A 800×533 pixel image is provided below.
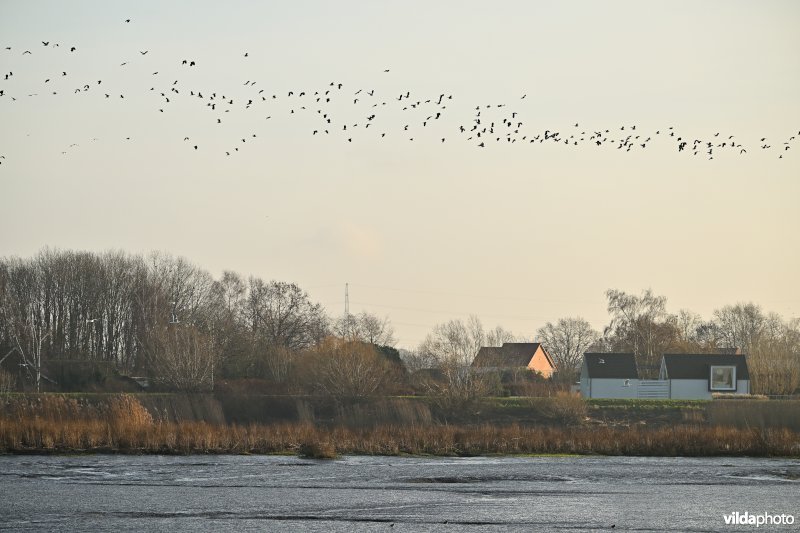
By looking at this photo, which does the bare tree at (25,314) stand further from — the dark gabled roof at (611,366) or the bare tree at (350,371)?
the dark gabled roof at (611,366)

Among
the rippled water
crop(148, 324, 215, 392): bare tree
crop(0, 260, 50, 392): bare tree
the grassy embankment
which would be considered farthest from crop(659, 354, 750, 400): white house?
crop(0, 260, 50, 392): bare tree

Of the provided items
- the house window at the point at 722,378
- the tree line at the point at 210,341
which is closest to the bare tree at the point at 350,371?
the tree line at the point at 210,341

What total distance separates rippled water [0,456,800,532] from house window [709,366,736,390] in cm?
4202

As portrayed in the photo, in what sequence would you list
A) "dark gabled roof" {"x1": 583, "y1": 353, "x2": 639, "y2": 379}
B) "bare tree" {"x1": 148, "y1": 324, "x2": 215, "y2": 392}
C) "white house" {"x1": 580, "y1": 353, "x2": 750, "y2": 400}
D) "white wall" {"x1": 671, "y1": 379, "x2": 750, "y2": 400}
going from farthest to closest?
"dark gabled roof" {"x1": 583, "y1": 353, "x2": 639, "y2": 379}
"white house" {"x1": 580, "y1": 353, "x2": 750, "y2": 400}
"white wall" {"x1": 671, "y1": 379, "x2": 750, "y2": 400}
"bare tree" {"x1": 148, "y1": 324, "x2": 215, "y2": 392}

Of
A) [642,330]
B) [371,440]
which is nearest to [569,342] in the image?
[642,330]

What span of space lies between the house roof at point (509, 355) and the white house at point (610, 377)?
23.2 feet

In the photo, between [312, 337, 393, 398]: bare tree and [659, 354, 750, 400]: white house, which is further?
[659, 354, 750, 400]: white house

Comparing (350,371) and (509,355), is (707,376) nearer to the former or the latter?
(509,355)

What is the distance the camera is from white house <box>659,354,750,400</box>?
88000 mm

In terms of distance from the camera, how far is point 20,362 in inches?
3371

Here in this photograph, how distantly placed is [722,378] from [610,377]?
865 cm

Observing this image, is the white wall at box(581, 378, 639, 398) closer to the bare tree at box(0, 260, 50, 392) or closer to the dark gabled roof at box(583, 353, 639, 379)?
the dark gabled roof at box(583, 353, 639, 379)

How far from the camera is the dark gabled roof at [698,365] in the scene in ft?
292

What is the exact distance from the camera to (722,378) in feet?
291
